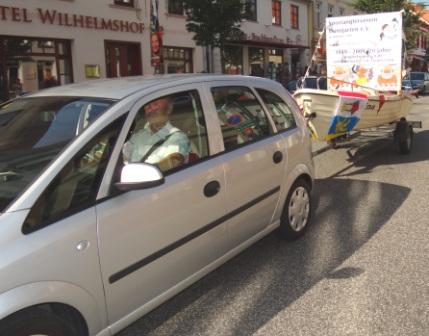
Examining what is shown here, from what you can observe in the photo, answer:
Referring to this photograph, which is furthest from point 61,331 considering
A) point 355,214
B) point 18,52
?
point 18,52

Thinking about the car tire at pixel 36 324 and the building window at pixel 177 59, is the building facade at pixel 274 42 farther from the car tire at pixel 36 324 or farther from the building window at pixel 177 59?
the car tire at pixel 36 324

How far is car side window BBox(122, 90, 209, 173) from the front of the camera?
323cm

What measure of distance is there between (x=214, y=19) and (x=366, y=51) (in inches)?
212

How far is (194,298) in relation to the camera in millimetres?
3822

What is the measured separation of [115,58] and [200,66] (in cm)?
502

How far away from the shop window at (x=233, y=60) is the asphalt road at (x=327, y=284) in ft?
62.8

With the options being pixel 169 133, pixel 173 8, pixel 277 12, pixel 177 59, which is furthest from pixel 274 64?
→ pixel 169 133

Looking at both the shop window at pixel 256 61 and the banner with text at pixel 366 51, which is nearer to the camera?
the banner with text at pixel 366 51

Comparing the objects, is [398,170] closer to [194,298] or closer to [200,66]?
[194,298]

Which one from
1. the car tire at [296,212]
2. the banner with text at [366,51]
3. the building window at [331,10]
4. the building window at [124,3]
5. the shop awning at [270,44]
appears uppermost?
the building window at [331,10]

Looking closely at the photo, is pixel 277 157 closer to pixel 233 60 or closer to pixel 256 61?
pixel 233 60

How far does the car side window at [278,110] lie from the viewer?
4.54 metres

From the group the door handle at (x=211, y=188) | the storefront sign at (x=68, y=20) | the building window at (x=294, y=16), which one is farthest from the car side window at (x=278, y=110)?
the building window at (x=294, y=16)

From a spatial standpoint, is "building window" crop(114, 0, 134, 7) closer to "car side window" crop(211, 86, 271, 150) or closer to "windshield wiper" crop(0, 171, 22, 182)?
"car side window" crop(211, 86, 271, 150)
